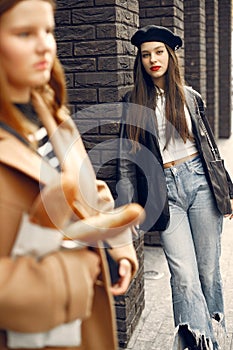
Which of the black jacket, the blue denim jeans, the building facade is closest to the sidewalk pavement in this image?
the building facade

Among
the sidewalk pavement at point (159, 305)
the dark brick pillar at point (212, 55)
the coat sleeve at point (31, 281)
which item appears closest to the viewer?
the coat sleeve at point (31, 281)

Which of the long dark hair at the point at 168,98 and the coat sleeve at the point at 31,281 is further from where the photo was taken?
the long dark hair at the point at 168,98

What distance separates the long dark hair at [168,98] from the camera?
312cm

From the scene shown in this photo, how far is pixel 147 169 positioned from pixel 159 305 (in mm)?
1530

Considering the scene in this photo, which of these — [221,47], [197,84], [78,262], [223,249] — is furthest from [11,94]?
[221,47]

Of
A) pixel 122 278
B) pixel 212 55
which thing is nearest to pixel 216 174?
pixel 122 278

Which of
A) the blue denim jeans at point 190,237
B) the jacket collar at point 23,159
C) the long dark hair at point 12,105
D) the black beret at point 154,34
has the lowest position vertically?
the blue denim jeans at point 190,237

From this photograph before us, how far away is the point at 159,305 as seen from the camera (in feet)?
13.8

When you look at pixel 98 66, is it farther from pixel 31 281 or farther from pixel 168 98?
pixel 31 281

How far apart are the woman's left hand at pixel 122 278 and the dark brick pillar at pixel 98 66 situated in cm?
177

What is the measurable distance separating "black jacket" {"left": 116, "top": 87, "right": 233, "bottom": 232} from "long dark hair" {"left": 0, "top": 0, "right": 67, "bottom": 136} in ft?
4.83

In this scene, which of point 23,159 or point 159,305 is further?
point 159,305

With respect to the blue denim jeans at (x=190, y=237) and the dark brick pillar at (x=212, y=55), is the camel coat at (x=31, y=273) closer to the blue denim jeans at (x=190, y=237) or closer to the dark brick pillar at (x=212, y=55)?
the blue denim jeans at (x=190, y=237)

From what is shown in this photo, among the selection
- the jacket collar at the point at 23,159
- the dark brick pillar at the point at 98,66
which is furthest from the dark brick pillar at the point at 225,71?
the jacket collar at the point at 23,159
